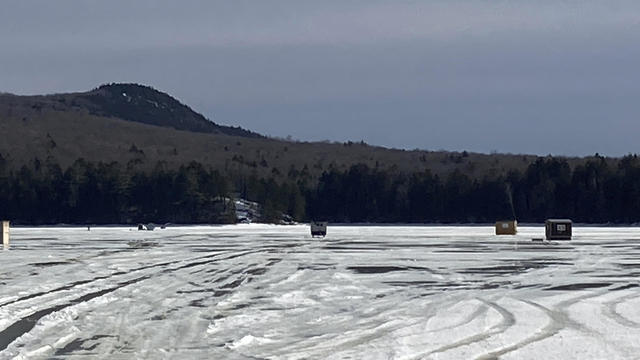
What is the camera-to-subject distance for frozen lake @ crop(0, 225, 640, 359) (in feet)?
52.7

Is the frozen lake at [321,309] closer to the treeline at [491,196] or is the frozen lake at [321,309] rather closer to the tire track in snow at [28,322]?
the tire track in snow at [28,322]

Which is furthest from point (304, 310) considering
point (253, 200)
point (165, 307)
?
point (253, 200)

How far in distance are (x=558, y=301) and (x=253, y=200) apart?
13967 centimetres

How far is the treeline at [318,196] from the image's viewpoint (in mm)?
148500

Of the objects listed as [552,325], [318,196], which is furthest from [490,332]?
[318,196]

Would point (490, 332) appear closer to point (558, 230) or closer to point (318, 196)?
point (558, 230)

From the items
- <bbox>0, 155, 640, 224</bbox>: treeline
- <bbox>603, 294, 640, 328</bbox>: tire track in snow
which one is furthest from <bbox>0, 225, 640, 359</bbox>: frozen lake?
<bbox>0, 155, 640, 224</bbox>: treeline

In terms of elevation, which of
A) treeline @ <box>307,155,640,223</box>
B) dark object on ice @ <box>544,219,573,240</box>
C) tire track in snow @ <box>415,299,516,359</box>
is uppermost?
treeline @ <box>307,155,640,223</box>

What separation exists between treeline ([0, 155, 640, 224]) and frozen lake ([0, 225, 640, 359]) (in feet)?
365

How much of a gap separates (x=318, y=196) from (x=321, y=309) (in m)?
147

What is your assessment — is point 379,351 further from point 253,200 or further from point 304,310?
point 253,200

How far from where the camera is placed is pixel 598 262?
39.5 m

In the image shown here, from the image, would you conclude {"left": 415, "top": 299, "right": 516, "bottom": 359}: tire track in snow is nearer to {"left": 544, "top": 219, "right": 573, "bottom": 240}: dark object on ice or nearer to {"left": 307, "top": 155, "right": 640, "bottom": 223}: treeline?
{"left": 544, "top": 219, "right": 573, "bottom": 240}: dark object on ice

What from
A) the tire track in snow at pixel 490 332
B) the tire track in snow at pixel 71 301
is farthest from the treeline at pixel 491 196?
the tire track in snow at pixel 490 332
